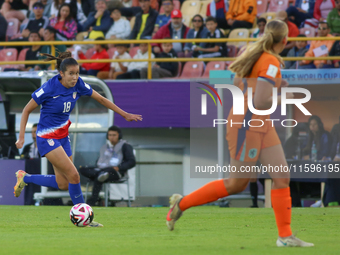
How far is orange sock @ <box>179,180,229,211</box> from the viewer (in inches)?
215

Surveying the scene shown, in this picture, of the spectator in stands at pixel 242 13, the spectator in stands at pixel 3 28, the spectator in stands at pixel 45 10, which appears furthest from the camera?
the spectator in stands at pixel 45 10

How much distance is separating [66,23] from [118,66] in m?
3.00

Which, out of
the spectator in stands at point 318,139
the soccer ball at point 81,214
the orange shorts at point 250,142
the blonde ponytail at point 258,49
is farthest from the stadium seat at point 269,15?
the orange shorts at point 250,142

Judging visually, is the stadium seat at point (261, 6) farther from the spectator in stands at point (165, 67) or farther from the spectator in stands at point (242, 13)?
the spectator in stands at point (165, 67)

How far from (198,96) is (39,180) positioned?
637cm

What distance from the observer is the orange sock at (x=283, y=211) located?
5113mm

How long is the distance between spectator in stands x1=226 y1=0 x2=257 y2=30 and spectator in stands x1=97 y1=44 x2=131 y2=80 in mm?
3055

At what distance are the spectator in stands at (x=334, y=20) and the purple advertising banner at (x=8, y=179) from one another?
→ 835 centimetres

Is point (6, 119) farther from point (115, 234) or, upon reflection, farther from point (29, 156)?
point (115, 234)

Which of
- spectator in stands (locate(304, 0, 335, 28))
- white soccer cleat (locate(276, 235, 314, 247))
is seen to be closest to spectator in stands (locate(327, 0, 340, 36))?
spectator in stands (locate(304, 0, 335, 28))

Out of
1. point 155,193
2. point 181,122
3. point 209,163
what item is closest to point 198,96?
point 181,122

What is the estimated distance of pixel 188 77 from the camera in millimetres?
14742

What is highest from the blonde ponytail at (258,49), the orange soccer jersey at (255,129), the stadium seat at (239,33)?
the stadium seat at (239,33)

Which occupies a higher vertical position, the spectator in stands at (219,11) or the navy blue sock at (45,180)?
the spectator in stands at (219,11)
